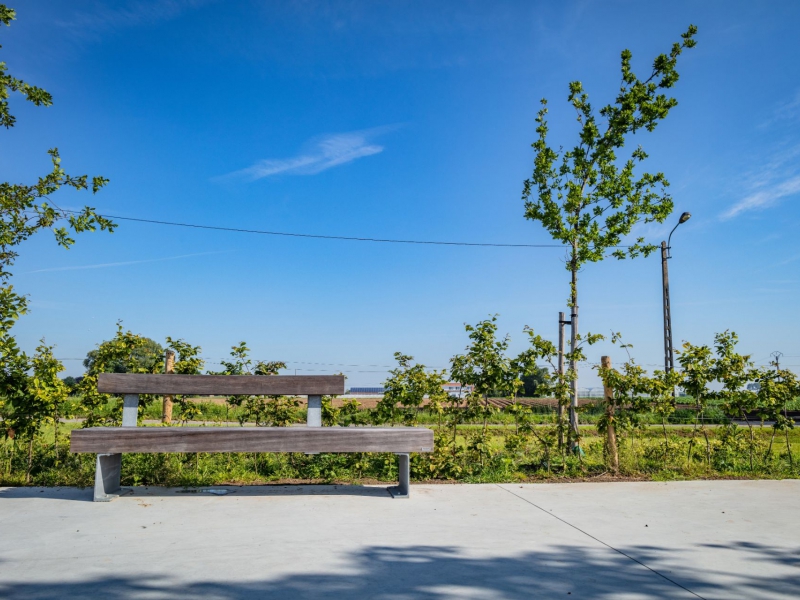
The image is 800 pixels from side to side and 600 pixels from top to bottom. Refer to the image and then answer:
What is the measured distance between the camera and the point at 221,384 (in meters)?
5.39

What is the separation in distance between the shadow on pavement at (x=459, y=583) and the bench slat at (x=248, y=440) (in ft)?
5.10

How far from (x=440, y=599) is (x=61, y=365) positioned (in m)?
4.76

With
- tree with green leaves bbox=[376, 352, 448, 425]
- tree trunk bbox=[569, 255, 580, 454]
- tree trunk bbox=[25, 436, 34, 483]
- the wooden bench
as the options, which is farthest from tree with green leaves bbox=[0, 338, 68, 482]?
tree trunk bbox=[569, 255, 580, 454]

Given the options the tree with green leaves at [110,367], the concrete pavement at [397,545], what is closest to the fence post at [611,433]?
the concrete pavement at [397,545]

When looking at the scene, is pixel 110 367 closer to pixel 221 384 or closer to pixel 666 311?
pixel 221 384

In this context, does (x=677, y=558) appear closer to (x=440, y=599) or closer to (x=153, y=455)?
(x=440, y=599)

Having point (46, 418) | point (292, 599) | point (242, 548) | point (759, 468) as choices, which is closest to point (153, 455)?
point (46, 418)

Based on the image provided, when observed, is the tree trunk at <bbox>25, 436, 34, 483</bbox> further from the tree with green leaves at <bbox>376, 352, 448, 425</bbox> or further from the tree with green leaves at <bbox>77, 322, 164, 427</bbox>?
the tree with green leaves at <bbox>376, 352, 448, 425</bbox>

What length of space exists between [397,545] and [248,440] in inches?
67.2

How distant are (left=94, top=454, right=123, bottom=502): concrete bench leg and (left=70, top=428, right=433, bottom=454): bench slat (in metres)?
0.26

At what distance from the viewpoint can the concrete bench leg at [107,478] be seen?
4777mm

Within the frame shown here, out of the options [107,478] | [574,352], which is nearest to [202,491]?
[107,478]

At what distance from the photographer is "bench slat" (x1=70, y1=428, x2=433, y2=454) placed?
462cm

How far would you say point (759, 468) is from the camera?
6.98m
